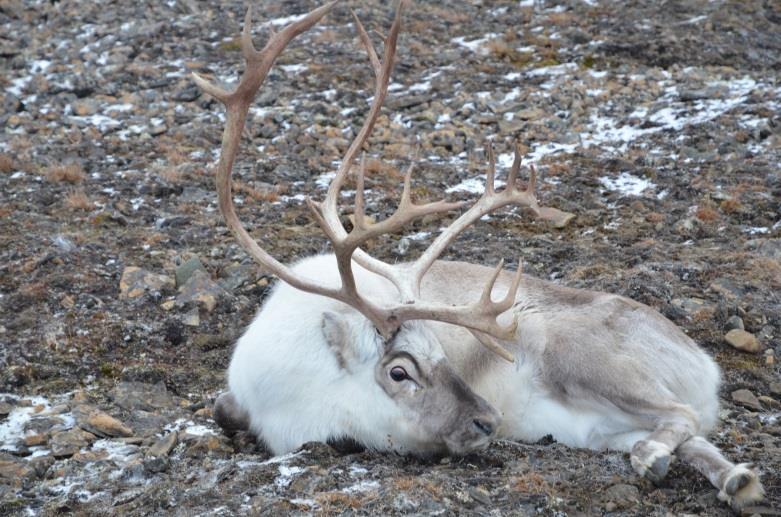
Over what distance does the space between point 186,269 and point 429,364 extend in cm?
397

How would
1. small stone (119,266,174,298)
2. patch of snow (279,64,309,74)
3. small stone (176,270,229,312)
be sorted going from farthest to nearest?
patch of snow (279,64,309,74) < small stone (119,266,174,298) < small stone (176,270,229,312)

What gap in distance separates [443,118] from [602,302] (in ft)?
28.9

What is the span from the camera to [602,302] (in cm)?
600

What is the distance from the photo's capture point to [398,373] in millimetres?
5312

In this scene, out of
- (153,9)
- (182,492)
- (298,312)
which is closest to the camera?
(182,492)

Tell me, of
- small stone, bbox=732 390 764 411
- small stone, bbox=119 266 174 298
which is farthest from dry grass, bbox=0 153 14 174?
small stone, bbox=732 390 764 411

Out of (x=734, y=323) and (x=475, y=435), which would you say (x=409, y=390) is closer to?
(x=475, y=435)

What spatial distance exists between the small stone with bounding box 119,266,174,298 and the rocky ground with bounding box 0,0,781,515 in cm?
3

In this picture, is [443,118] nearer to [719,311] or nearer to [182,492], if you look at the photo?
[719,311]

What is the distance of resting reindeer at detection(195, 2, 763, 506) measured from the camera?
17.0 feet

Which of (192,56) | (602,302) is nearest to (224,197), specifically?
(602,302)

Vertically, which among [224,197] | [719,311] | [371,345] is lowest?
[719,311]

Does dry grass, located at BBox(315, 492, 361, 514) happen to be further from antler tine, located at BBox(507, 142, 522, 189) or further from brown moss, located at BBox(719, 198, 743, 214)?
brown moss, located at BBox(719, 198, 743, 214)

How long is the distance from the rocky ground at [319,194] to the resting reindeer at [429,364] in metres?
0.26
